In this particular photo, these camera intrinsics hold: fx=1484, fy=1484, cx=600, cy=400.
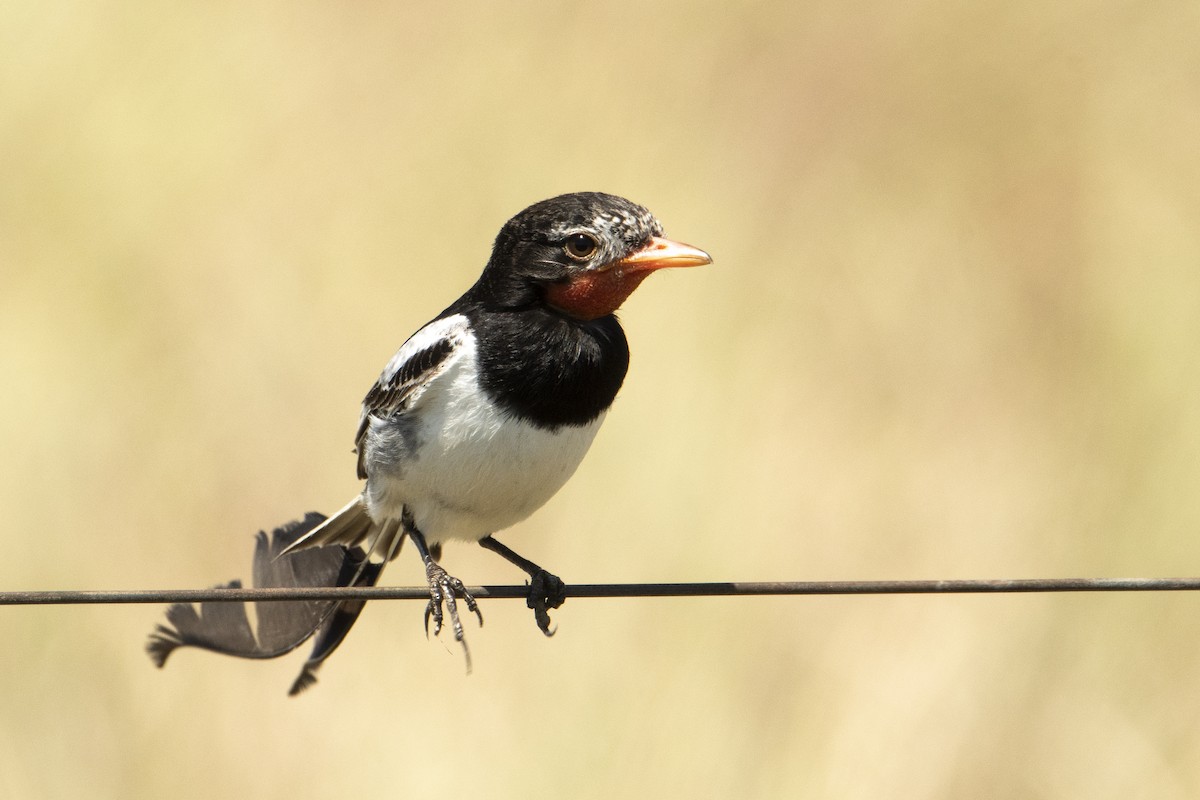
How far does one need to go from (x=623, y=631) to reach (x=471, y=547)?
41.9 inches

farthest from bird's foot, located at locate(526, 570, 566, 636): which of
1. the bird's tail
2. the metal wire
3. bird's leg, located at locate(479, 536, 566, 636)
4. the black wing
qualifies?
the metal wire

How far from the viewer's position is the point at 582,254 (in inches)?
201

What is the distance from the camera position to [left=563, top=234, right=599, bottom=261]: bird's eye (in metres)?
5.08

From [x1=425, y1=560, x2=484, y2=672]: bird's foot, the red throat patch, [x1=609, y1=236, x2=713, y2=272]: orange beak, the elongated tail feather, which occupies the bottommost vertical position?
the elongated tail feather

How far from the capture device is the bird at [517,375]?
501cm

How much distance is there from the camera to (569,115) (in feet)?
32.1

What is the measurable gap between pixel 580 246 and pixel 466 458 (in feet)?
2.71

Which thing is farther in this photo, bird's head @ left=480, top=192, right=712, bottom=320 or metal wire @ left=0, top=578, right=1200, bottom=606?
bird's head @ left=480, top=192, right=712, bottom=320

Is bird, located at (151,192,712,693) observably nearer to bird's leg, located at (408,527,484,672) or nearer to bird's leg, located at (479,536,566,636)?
bird's leg, located at (408,527,484,672)

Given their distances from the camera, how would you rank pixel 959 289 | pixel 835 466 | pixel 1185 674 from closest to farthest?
pixel 1185 674 < pixel 835 466 < pixel 959 289

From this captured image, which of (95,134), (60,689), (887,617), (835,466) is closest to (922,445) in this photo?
(835,466)

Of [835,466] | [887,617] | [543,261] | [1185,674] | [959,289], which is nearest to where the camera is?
[543,261]

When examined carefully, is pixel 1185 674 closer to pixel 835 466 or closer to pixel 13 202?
pixel 835 466

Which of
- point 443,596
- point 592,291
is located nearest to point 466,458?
point 443,596
